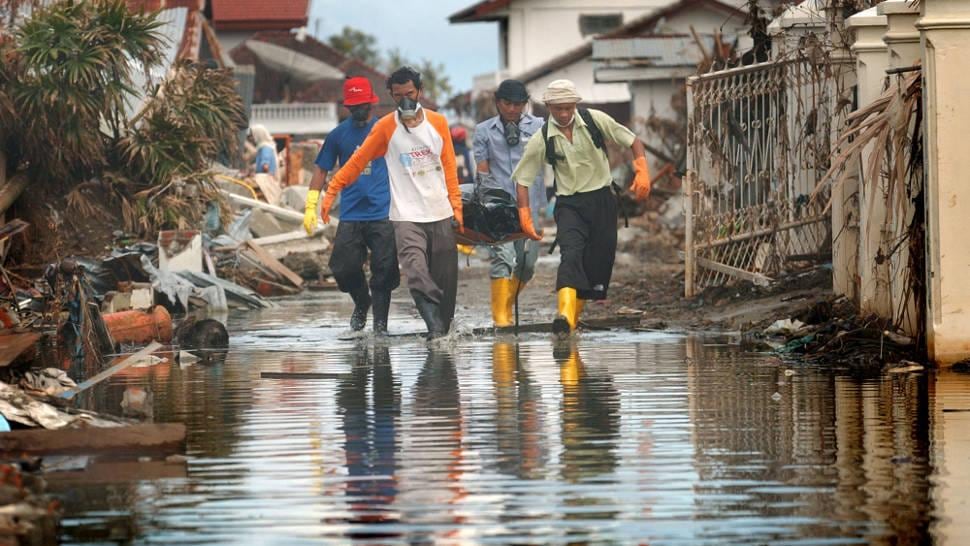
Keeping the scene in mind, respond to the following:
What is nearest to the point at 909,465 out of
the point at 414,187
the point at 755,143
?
the point at 414,187

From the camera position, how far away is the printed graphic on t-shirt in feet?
46.8

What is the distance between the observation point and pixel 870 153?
12711 millimetres

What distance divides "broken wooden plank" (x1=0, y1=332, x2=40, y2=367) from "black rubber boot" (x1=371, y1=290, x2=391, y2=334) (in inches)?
213

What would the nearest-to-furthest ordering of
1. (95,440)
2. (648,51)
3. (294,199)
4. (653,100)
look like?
(95,440) → (294,199) → (648,51) → (653,100)

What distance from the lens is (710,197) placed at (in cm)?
1766

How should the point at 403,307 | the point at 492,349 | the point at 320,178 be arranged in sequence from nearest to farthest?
the point at 492,349, the point at 320,178, the point at 403,307

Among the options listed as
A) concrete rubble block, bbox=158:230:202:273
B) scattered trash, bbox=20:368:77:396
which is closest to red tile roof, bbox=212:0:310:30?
concrete rubble block, bbox=158:230:202:273

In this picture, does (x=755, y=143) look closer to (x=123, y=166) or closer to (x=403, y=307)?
(x=403, y=307)

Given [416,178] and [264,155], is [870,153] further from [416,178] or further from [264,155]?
[264,155]

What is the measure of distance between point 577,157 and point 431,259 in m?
1.27

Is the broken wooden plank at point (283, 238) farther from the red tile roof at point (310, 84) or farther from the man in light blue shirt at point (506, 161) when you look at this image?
the red tile roof at point (310, 84)

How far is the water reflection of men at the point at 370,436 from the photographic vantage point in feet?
23.1

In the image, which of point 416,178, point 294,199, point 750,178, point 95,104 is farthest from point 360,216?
point 294,199

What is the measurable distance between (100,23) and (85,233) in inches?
80.3
